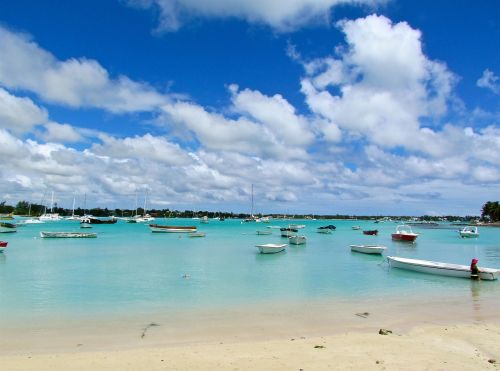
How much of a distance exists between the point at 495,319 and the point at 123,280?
19.1 meters

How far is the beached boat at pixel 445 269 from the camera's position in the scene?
2427 cm

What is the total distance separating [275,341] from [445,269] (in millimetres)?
18305

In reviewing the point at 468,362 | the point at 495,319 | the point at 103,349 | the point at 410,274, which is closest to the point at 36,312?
the point at 103,349

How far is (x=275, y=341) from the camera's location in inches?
468

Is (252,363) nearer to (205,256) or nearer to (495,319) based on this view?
(495,319)

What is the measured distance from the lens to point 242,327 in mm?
13820

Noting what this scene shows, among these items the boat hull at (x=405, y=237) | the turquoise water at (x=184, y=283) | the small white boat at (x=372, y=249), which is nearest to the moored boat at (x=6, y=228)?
the turquoise water at (x=184, y=283)

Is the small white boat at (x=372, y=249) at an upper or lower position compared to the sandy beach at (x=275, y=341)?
upper

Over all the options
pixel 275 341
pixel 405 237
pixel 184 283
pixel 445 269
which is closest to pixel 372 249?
pixel 445 269

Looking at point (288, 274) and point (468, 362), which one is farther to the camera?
point (288, 274)

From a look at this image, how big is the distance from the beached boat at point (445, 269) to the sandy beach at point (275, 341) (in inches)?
313

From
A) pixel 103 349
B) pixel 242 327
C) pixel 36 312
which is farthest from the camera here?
pixel 36 312

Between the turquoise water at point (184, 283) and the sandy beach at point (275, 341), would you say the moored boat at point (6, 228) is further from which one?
the sandy beach at point (275, 341)

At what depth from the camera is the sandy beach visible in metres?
9.66
